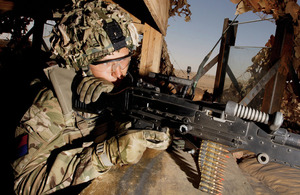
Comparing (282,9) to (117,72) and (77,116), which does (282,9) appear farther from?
(77,116)

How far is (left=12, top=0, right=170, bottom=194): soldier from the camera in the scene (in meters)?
1.63

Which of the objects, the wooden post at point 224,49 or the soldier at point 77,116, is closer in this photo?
the soldier at point 77,116

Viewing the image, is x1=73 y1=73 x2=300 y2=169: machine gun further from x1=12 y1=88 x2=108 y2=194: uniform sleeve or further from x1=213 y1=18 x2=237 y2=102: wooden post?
x1=213 y1=18 x2=237 y2=102: wooden post

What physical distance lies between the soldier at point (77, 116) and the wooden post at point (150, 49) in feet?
3.60

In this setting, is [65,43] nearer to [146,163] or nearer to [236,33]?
[146,163]

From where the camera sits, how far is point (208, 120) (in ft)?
5.43

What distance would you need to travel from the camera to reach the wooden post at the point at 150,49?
11.0 ft

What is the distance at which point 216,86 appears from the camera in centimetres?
505

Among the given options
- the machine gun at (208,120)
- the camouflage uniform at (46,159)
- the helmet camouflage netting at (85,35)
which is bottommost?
the camouflage uniform at (46,159)

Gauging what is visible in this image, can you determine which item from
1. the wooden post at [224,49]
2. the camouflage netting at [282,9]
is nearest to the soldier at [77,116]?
the camouflage netting at [282,9]

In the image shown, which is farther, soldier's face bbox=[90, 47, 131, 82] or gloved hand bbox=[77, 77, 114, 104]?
soldier's face bbox=[90, 47, 131, 82]

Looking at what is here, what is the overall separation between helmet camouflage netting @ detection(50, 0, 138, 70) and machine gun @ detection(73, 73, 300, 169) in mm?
549

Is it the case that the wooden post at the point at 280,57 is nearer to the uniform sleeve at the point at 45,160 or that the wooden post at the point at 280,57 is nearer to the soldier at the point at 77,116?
the soldier at the point at 77,116

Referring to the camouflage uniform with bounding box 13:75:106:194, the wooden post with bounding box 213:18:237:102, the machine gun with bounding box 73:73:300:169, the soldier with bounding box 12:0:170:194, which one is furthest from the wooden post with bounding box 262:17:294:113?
the camouflage uniform with bounding box 13:75:106:194
